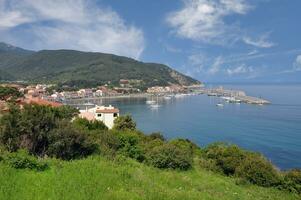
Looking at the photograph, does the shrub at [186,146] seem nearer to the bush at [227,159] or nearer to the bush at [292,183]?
the bush at [227,159]

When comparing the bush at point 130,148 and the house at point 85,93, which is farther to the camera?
the house at point 85,93

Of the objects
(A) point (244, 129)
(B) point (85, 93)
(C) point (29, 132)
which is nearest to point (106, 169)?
(C) point (29, 132)

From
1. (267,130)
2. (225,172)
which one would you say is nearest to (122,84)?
(267,130)

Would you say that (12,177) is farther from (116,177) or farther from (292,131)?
(292,131)

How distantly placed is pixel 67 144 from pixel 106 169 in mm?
3780

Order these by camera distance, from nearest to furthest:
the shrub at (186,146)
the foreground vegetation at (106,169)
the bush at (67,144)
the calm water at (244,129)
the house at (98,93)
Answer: the foreground vegetation at (106,169) → the bush at (67,144) → the shrub at (186,146) → the calm water at (244,129) → the house at (98,93)

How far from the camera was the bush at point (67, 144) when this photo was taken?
508 inches

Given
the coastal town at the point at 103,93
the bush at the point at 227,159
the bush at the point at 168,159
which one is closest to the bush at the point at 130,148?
the bush at the point at 168,159

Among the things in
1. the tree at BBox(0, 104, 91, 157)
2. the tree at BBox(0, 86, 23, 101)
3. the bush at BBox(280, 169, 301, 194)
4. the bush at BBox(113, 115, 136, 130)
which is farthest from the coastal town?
the tree at BBox(0, 104, 91, 157)

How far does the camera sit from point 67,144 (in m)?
12.9

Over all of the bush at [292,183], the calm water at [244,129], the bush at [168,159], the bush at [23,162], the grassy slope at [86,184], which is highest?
the bush at [23,162]

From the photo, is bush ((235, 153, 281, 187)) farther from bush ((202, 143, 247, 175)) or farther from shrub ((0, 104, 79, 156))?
shrub ((0, 104, 79, 156))

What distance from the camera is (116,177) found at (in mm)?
8977

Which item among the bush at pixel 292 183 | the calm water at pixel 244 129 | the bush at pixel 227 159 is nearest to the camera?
the bush at pixel 292 183
